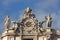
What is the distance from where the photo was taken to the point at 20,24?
2398 cm

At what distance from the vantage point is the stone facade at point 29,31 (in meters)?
23.8

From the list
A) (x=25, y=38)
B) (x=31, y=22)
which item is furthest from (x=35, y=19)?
(x=25, y=38)

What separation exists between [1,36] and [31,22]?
13.0 ft

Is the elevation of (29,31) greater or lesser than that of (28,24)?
lesser

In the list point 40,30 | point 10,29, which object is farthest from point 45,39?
point 10,29

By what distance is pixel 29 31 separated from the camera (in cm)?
2380

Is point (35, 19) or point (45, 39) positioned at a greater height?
point (35, 19)

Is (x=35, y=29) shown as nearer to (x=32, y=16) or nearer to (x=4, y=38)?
(x=32, y=16)

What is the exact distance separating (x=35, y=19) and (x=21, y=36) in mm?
2508

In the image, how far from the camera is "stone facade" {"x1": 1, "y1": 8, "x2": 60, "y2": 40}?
23766 mm

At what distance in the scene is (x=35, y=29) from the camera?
23891mm

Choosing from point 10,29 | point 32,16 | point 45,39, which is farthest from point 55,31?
point 10,29

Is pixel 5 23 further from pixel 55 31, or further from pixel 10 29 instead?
pixel 55 31

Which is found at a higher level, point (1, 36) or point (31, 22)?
point (31, 22)
